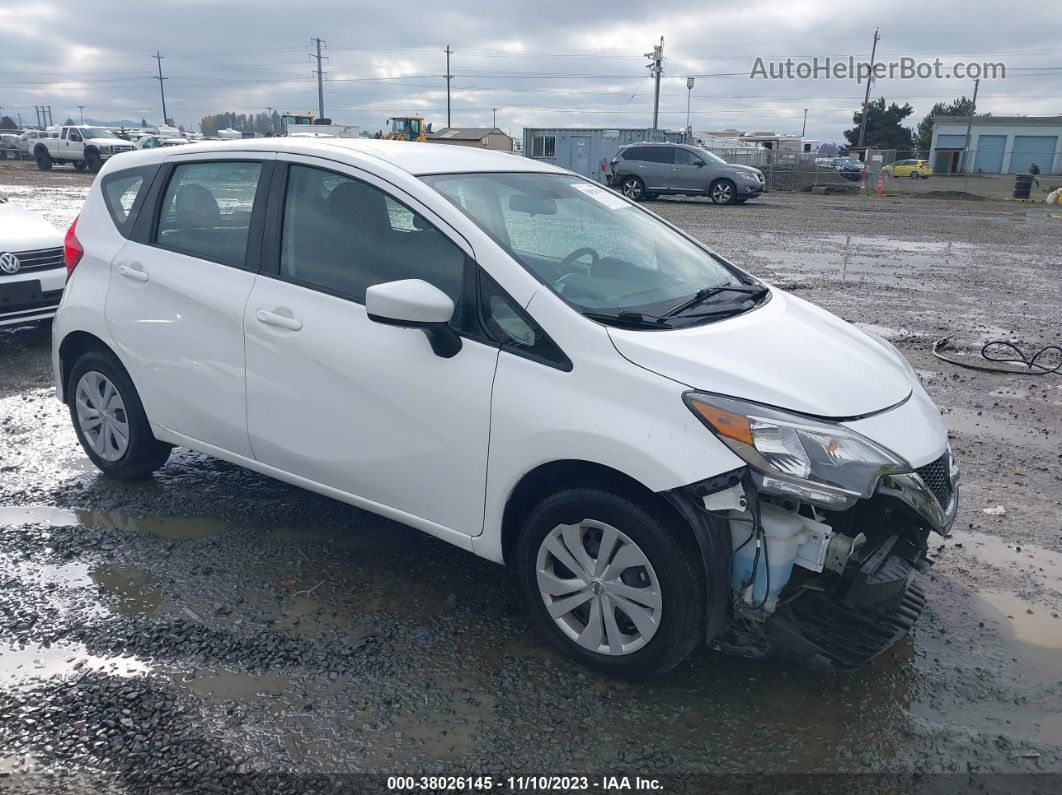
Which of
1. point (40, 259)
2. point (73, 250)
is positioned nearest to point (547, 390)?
point (73, 250)

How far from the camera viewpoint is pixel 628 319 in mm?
3170

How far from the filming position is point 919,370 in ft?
23.5

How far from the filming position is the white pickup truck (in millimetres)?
36969

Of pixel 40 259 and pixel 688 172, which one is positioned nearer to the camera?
pixel 40 259

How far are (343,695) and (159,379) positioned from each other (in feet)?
6.71

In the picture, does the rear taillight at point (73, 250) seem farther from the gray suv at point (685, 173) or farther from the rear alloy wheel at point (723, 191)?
the rear alloy wheel at point (723, 191)

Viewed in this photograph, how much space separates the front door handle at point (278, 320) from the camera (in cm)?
364

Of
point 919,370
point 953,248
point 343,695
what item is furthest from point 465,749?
point 953,248

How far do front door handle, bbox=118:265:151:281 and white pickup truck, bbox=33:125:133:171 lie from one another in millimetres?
36724

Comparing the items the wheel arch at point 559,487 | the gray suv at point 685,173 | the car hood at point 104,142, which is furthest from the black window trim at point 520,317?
the car hood at point 104,142

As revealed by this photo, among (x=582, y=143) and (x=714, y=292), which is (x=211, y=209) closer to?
(x=714, y=292)

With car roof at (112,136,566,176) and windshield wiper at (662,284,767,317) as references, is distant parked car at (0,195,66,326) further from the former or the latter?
windshield wiper at (662,284,767,317)

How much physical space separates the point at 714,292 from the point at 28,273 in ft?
20.5

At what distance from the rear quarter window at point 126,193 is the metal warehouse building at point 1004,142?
219ft
